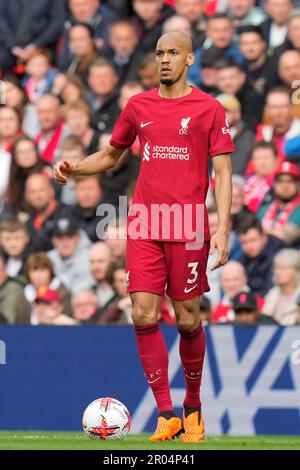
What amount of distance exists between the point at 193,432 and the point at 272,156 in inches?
207

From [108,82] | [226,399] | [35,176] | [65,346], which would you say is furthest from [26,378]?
[108,82]

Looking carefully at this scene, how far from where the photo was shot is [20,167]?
15586 millimetres

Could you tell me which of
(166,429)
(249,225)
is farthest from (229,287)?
(166,429)

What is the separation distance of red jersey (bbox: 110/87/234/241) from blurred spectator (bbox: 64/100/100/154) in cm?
632

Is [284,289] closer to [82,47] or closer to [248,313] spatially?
[248,313]

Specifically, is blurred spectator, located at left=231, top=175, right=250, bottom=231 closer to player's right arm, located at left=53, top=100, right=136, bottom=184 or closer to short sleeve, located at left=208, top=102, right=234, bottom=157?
player's right arm, located at left=53, top=100, right=136, bottom=184

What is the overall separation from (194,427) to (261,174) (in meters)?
5.18

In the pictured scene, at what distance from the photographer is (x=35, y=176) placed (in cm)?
1527

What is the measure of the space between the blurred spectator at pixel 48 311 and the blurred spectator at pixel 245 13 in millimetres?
3665

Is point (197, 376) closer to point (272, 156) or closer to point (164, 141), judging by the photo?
point (164, 141)

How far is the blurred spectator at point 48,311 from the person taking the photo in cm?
1377

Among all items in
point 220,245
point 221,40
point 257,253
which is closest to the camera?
point 220,245

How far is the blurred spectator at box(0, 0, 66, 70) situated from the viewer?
55.4 ft

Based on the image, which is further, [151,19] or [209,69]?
[151,19]
